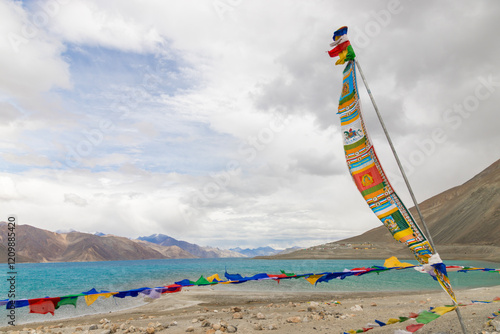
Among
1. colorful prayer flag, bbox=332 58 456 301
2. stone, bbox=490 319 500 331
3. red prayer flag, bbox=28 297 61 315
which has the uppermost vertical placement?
colorful prayer flag, bbox=332 58 456 301

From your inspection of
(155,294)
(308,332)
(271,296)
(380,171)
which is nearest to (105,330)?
(155,294)

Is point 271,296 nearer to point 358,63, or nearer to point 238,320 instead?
point 238,320

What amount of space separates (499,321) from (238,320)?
8.79 metres

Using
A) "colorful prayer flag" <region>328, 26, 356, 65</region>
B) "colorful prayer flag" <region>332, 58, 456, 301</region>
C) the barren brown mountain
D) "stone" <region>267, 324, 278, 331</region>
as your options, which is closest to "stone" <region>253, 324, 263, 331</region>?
"stone" <region>267, 324, 278, 331</region>

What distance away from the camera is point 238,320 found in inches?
511

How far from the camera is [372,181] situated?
6.14 meters

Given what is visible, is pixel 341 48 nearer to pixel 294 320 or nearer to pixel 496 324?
pixel 496 324

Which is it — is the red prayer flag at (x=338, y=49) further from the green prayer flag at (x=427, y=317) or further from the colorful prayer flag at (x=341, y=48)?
the green prayer flag at (x=427, y=317)

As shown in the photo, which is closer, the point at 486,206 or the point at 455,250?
the point at 455,250

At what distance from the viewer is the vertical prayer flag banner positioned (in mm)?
5922

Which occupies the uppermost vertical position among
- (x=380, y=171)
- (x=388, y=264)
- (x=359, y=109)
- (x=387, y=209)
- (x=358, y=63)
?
(x=358, y=63)

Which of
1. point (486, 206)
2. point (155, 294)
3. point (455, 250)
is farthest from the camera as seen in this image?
point (486, 206)

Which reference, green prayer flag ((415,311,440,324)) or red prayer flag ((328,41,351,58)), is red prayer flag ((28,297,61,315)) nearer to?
green prayer flag ((415,311,440,324))

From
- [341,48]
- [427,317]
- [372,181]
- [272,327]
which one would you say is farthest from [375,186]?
[272,327]
